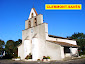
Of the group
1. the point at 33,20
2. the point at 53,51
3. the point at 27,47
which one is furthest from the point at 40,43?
the point at 33,20

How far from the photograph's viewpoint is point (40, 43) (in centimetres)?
2570

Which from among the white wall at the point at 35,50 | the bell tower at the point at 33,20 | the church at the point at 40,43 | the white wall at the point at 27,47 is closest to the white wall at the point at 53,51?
the church at the point at 40,43

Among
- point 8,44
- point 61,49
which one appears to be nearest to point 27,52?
point 61,49

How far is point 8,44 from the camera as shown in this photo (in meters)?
66.3

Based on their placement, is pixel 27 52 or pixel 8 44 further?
pixel 8 44

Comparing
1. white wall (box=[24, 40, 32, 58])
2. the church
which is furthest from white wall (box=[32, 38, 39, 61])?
white wall (box=[24, 40, 32, 58])

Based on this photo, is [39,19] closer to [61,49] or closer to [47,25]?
[47,25]

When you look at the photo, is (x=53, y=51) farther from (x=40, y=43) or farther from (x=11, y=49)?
(x=11, y=49)

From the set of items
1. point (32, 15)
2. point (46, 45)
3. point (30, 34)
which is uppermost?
point (32, 15)

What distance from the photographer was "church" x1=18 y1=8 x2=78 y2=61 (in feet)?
73.6

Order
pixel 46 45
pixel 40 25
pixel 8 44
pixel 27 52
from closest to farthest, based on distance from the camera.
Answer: pixel 46 45, pixel 40 25, pixel 27 52, pixel 8 44

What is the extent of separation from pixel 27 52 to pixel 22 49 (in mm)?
3224

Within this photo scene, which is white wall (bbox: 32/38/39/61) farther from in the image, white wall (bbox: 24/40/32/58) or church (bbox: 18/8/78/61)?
white wall (bbox: 24/40/32/58)

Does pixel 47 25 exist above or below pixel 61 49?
above
